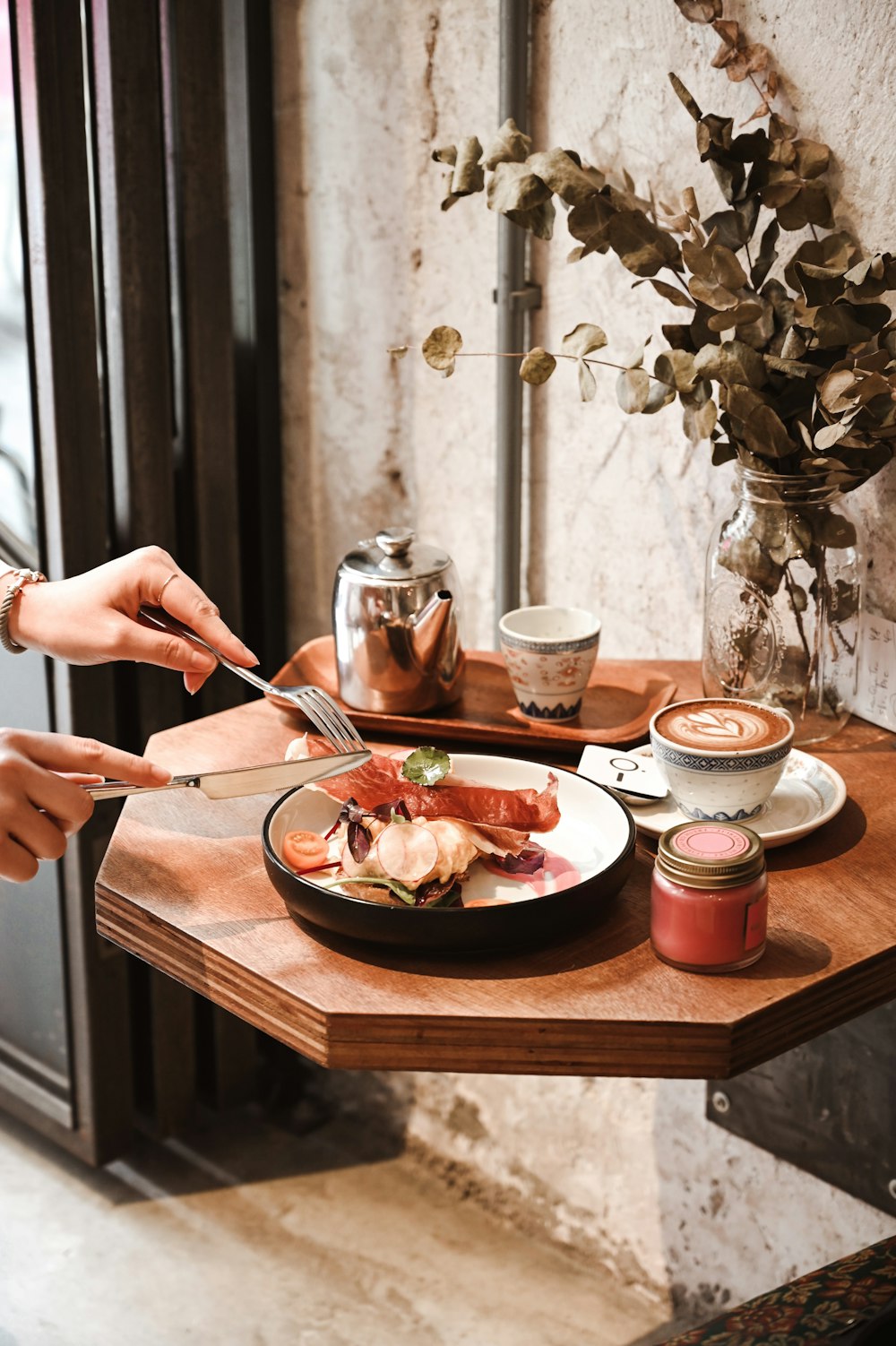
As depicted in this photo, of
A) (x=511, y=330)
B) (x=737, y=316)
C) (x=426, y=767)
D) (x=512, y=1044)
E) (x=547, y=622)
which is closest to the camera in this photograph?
(x=512, y=1044)

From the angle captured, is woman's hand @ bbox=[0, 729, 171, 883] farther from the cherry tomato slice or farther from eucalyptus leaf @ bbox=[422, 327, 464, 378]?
eucalyptus leaf @ bbox=[422, 327, 464, 378]

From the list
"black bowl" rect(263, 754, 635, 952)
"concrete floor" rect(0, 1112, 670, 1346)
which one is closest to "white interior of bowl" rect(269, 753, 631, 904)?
"black bowl" rect(263, 754, 635, 952)

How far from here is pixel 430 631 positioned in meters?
1.45

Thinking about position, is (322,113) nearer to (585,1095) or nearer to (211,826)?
(211,826)

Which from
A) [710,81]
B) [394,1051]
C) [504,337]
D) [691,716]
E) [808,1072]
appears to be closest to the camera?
[394,1051]

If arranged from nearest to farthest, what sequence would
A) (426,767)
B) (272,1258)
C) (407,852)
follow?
(407,852), (426,767), (272,1258)

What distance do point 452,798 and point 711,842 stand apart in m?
0.23

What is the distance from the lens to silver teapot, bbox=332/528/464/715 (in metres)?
1.45

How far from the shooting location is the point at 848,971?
104 centimetres

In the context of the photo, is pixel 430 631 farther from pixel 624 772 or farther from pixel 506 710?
pixel 624 772

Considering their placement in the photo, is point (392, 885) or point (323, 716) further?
point (323, 716)

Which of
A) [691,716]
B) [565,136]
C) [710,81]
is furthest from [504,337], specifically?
[691,716]

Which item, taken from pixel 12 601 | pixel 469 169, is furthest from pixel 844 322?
pixel 12 601

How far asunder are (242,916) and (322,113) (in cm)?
136
